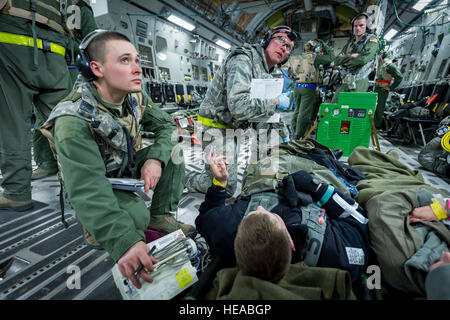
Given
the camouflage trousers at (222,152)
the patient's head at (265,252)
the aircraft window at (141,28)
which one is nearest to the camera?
the patient's head at (265,252)

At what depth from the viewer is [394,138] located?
5.11 meters

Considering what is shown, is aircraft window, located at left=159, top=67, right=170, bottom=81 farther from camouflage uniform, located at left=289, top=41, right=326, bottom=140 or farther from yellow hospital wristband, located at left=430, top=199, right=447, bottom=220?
yellow hospital wristband, located at left=430, top=199, right=447, bottom=220

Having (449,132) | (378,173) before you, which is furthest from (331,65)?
(378,173)

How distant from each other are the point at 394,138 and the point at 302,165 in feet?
15.9

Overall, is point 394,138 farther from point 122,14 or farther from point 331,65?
point 122,14

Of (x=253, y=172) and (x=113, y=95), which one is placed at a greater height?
(x=113, y=95)

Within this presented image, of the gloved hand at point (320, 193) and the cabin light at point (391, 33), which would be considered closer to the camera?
the gloved hand at point (320, 193)

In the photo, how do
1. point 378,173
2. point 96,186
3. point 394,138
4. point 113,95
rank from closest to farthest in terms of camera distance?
point 96,186, point 113,95, point 378,173, point 394,138

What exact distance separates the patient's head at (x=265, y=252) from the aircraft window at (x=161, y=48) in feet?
23.8

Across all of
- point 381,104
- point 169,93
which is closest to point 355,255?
point 381,104

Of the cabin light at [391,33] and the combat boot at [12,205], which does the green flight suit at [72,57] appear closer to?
the combat boot at [12,205]

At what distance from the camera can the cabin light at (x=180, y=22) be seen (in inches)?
260

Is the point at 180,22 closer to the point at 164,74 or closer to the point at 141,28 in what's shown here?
the point at 141,28

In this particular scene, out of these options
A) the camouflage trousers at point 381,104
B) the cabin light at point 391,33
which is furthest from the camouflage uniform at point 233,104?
the cabin light at point 391,33
